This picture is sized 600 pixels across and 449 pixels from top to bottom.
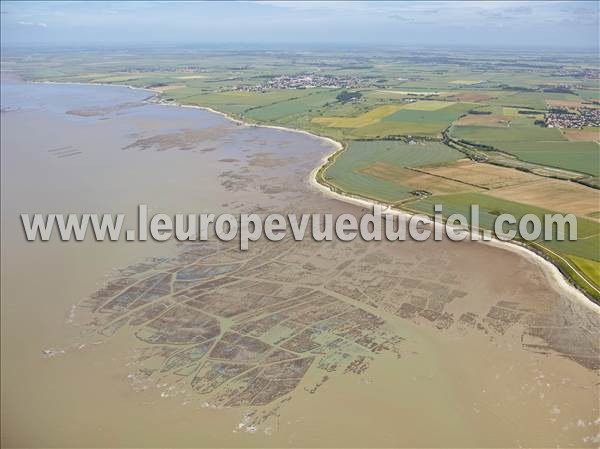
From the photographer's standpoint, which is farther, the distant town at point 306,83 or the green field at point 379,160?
the distant town at point 306,83

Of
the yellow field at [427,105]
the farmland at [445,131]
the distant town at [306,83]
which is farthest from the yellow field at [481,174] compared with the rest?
the distant town at [306,83]

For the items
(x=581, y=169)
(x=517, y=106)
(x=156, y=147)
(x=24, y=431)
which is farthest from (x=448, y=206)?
(x=517, y=106)

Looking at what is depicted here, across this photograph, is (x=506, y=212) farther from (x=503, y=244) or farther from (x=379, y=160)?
(x=379, y=160)

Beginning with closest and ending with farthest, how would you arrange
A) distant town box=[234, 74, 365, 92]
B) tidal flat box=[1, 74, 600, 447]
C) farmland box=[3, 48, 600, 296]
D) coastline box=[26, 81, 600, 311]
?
tidal flat box=[1, 74, 600, 447], coastline box=[26, 81, 600, 311], farmland box=[3, 48, 600, 296], distant town box=[234, 74, 365, 92]

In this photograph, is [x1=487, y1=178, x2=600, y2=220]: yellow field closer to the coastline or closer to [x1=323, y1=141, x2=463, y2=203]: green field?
the coastline

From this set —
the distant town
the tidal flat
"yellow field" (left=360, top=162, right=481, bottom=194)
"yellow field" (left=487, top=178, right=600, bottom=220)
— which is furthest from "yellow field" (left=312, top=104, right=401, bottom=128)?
the tidal flat

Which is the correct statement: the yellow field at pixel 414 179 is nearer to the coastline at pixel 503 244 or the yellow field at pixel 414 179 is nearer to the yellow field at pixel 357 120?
the coastline at pixel 503 244
